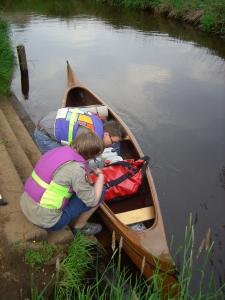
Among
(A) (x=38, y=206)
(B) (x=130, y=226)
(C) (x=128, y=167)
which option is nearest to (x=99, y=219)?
(B) (x=130, y=226)

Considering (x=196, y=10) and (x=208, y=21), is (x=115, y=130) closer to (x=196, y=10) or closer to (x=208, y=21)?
(x=208, y=21)

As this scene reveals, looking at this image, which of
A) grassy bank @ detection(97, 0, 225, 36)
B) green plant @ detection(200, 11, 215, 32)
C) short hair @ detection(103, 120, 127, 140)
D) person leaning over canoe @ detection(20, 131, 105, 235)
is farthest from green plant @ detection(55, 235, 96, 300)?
green plant @ detection(200, 11, 215, 32)

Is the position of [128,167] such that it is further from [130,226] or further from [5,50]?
[5,50]

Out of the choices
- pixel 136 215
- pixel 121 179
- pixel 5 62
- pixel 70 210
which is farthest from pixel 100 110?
pixel 5 62

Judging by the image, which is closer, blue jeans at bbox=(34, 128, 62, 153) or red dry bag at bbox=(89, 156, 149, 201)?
red dry bag at bbox=(89, 156, 149, 201)

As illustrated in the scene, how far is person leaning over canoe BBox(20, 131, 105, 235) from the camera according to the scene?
11.5ft

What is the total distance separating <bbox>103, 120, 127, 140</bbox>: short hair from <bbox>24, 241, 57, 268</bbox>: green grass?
9.95 ft

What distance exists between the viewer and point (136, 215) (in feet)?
15.6

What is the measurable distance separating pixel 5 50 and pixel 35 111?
250 cm

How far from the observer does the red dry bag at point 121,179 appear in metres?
4.94

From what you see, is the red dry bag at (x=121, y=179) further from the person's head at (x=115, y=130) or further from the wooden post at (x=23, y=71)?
the wooden post at (x=23, y=71)

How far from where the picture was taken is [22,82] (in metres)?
10.6

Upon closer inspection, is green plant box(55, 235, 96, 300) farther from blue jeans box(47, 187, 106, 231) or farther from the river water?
the river water

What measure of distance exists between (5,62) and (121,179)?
6730 millimetres
